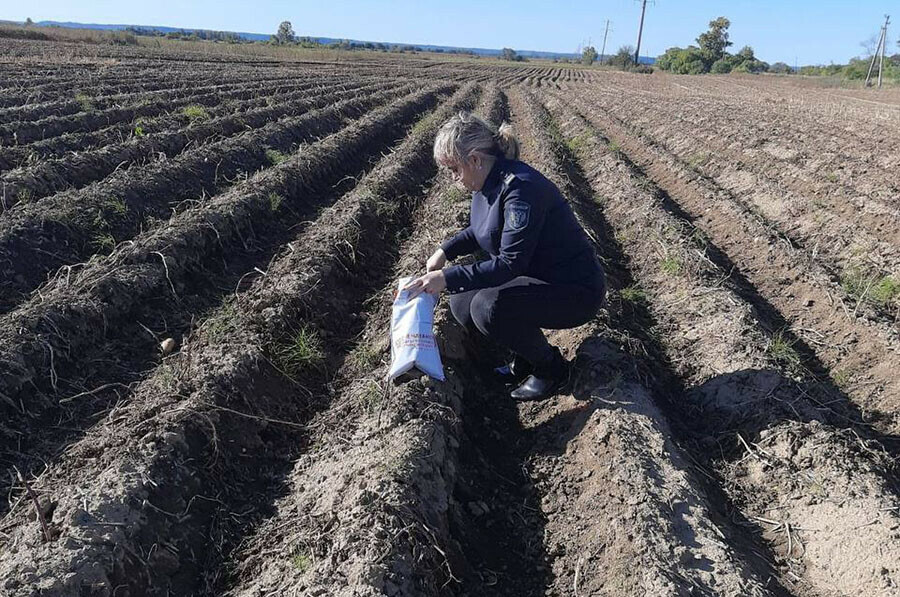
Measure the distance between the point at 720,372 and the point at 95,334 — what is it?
4.65 meters

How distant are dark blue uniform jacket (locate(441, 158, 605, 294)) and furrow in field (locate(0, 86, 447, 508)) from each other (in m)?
2.56

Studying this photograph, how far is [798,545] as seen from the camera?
311 centimetres

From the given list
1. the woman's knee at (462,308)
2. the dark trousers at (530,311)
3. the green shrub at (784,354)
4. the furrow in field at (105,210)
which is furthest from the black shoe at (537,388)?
the furrow in field at (105,210)

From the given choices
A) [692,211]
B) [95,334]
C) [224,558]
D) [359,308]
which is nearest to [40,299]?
[95,334]

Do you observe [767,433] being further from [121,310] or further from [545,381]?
[121,310]

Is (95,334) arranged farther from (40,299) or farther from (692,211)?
(692,211)

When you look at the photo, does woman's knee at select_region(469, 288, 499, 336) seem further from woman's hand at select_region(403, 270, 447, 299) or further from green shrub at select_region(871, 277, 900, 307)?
green shrub at select_region(871, 277, 900, 307)

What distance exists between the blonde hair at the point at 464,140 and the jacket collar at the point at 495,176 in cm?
6

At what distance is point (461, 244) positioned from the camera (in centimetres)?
410

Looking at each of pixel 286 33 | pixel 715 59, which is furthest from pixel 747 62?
pixel 286 33

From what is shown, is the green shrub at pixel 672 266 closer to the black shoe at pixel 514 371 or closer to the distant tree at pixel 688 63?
the black shoe at pixel 514 371

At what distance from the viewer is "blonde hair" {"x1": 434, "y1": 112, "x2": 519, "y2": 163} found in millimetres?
3443

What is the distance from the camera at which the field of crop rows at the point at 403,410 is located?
2.84m

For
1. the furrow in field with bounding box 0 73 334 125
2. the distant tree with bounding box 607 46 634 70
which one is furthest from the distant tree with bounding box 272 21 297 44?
the furrow in field with bounding box 0 73 334 125
